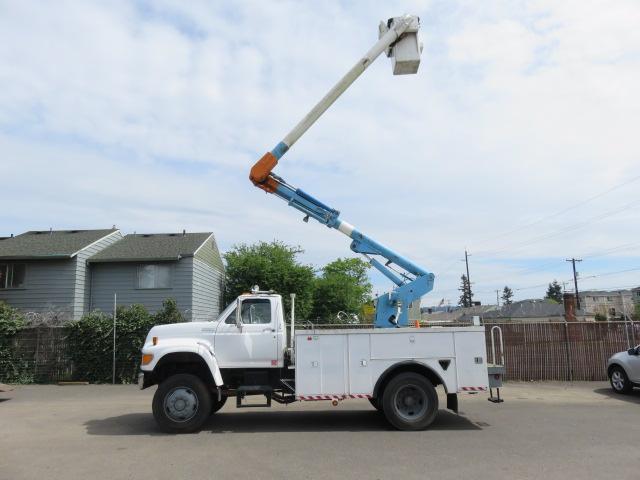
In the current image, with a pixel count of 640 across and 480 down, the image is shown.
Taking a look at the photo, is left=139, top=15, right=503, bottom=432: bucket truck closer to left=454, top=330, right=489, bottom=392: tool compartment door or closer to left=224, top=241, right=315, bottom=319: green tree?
left=454, top=330, right=489, bottom=392: tool compartment door

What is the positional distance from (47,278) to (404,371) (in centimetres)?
1643

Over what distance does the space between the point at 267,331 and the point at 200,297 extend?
1335cm

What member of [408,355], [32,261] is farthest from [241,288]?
[408,355]

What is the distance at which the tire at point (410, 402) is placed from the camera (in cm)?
893

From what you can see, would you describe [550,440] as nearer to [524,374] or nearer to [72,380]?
[524,374]

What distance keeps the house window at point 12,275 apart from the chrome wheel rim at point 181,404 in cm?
1494

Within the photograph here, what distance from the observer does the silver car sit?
12703mm

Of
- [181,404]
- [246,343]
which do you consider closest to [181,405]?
[181,404]

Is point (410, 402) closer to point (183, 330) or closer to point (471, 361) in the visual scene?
point (471, 361)

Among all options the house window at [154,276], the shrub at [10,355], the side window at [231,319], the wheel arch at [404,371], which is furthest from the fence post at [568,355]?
the shrub at [10,355]

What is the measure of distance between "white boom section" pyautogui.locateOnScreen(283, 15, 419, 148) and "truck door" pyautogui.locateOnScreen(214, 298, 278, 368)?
3844 millimetres

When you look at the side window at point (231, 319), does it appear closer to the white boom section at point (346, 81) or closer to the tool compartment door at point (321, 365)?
the tool compartment door at point (321, 365)

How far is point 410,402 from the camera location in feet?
29.8

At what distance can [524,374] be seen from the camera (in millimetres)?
16188
